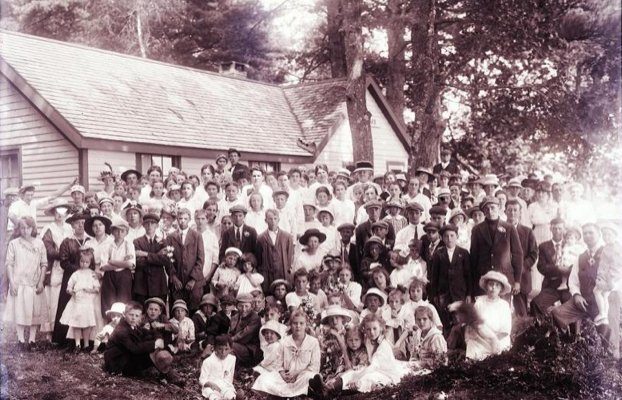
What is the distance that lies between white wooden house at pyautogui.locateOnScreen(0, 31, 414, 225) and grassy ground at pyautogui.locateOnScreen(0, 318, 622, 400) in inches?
261

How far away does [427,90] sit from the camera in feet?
54.2

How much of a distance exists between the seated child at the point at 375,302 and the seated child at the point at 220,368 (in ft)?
5.66

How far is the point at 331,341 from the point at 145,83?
1213cm

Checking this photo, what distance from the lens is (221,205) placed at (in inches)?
409

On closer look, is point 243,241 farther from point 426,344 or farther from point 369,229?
point 426,344

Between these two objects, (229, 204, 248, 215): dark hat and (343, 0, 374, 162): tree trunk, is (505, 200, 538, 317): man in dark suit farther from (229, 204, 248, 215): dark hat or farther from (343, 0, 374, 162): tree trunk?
(343, 0, 374, 162): tree trunk

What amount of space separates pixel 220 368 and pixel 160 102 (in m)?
11.2

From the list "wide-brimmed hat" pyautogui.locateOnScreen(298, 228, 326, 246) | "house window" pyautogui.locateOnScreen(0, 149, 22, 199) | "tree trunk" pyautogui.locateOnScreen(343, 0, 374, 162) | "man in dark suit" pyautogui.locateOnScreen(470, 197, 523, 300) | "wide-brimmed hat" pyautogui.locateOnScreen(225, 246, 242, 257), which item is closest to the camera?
"man in dark suit" pyautogui.locateOnScreen(470, 197, 523, 300)

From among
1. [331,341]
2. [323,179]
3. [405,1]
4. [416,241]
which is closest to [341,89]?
[405,1]

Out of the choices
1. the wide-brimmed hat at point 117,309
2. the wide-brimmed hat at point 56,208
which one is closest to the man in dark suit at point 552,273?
the wide-brimmed hat at point 117,309

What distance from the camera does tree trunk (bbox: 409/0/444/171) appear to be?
16031 millimetres

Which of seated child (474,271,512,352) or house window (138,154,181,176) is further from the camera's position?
house window (138,154,181,176)

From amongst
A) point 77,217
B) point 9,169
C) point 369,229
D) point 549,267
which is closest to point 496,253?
point 549,267

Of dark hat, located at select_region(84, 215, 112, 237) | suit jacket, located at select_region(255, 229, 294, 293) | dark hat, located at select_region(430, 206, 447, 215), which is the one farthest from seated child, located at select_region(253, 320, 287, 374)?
dark hat, located at select_region(84, 215, 112, 237)
